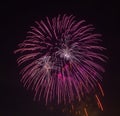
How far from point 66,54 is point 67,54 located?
0.28 ft

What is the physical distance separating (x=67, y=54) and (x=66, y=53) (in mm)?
128

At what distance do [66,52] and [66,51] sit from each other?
0.08 m

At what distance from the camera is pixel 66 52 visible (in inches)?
1113

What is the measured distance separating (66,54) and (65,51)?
257 millimetres

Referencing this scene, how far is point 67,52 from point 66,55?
0.23m

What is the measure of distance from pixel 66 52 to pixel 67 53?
13 centimetres

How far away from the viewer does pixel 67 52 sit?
28.3 metres

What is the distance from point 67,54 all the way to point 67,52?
0.51 feet

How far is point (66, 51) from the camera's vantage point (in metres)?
28.2

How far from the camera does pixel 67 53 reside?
2836 cm

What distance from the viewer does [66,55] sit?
2839 centimetres

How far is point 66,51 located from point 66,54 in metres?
0.23

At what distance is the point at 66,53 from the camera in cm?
2831

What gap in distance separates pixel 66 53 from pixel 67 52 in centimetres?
10
